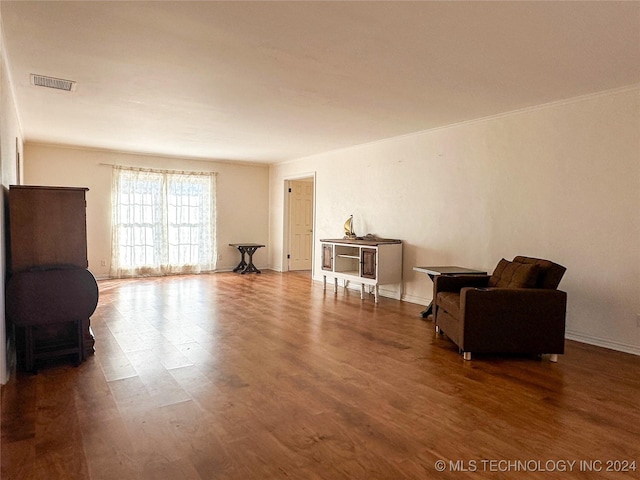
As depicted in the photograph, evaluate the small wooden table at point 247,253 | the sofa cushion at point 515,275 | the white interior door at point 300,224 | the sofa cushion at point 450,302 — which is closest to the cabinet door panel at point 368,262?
the sofa cushion at point 450,302

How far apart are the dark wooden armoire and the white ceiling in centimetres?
118

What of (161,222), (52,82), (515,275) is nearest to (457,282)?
(515,275)

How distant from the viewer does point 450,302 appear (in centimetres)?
380

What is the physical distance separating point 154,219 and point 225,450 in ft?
22.4

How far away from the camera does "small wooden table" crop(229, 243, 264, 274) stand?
8.75 m

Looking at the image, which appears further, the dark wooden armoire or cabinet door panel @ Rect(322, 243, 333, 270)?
cabinet door panel @ Rect(322, 243, 333, 270)

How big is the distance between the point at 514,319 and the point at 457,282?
88 centimetres

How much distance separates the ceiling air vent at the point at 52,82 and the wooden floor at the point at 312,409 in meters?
2.45

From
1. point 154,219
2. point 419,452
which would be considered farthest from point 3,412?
point 154,219

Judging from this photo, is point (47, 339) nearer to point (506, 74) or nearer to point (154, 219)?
point (506, 74)

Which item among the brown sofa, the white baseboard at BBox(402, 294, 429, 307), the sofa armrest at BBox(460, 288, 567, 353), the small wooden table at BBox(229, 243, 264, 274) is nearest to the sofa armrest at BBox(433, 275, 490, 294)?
the brown sofa

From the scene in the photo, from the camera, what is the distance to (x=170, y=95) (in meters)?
4.13

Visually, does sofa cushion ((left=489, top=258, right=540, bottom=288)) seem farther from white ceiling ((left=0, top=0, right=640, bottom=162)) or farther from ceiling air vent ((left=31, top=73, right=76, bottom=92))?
ceiling air vent ((left=31, top=73, right=76, bottom=92))

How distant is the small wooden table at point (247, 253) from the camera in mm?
8745
